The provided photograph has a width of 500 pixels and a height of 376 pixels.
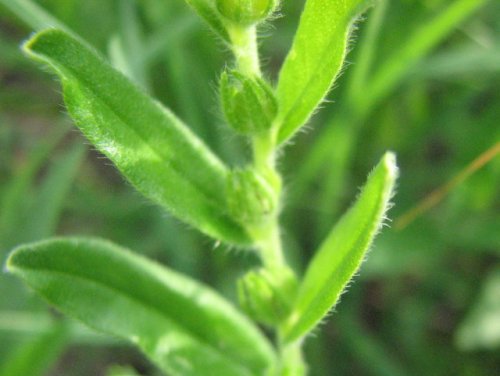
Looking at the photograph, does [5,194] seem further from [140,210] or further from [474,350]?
[474,350]

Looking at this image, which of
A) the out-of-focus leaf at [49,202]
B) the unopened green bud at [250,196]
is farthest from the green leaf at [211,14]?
the out-of-focus leaf at [49,202]

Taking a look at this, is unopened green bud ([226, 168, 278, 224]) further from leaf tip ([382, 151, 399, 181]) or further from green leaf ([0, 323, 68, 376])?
green leaf ([0, 323, 68, 376])

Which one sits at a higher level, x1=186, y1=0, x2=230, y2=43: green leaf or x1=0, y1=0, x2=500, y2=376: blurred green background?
x1=186, y1=0, x2=230, y2=43: green leaf

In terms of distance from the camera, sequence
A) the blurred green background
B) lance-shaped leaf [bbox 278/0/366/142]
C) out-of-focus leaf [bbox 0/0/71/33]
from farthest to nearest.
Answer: the blurred green background
out-of-focus leaf [bbox 0/0/71/33]
lance-shaped leaf [bbox 278/0/366/142]

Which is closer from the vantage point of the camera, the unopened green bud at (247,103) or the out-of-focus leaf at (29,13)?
the unopened green bud at (247,103)

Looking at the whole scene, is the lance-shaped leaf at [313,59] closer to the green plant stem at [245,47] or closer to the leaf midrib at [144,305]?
the green plant stem at [245,47]

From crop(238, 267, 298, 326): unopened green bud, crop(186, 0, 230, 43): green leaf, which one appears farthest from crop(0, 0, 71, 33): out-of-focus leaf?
crop(238, 267, 298, 326): unopened green bud
